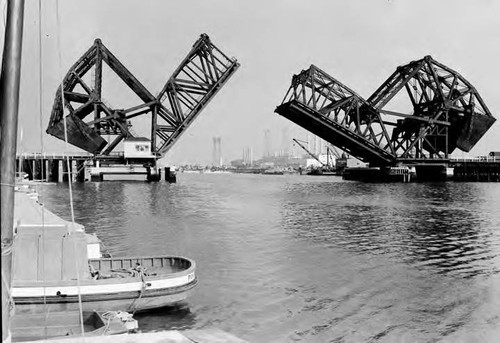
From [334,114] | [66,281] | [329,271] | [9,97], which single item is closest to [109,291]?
[66,281]

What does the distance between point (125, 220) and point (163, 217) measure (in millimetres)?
3171

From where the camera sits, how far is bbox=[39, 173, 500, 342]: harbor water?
37.6 feet

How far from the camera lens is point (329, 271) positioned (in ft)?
57.4

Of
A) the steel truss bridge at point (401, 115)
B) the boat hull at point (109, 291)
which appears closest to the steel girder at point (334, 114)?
the steel truss bridge at point (401, 115)

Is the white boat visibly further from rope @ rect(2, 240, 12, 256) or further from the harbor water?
rope @ rect(2, 240, 12, 256)

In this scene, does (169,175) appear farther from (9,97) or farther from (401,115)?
(9,97)

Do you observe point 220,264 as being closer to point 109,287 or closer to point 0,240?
point 109,287

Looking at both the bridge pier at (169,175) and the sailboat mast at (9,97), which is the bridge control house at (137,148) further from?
the sailboat mast at (9,97)

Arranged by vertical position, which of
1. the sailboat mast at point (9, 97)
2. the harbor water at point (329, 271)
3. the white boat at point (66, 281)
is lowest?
the harbor water at point (329, 271)

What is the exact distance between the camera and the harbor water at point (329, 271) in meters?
11.5

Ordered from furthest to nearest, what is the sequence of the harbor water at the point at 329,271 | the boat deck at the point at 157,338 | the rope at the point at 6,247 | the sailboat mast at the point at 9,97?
the harbor water at the point at 329,271
the boat deck at the point at 157,338
the rope at the point at 6,247
the sailboat mast at the point at 9,97

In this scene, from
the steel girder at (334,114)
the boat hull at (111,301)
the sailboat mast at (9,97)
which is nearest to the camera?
the sailboat mast at (9,97)

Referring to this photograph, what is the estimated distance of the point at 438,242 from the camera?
79.4 ft

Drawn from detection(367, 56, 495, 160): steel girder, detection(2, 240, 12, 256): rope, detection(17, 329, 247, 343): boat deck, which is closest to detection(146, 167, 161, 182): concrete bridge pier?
detection(367, 56, 495, 160): steel girder
